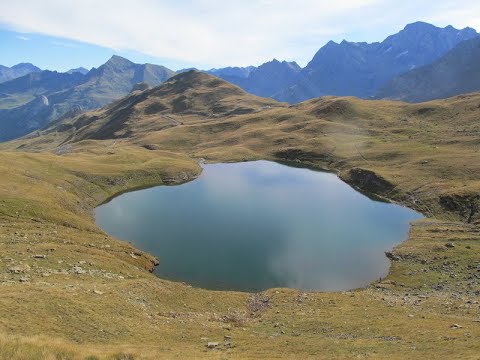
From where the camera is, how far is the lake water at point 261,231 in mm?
62938

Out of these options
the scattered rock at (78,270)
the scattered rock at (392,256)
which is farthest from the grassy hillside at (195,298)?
the scattered rock at (392,256)

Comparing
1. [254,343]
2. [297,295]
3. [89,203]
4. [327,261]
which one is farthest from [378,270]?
[89,203]

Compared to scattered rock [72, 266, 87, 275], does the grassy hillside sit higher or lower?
higher

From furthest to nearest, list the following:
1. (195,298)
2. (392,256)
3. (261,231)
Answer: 1. (261,231)
2. (392,256)
3. (195,298)

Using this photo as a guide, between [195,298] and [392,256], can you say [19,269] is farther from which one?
[392,256]

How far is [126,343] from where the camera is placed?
1152 inches

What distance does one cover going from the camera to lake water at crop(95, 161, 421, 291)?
206 ft

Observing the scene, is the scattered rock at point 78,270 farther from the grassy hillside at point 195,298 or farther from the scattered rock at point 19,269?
the scattered rock at point 19,269

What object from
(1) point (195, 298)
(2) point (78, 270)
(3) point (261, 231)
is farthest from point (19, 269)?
(3) point (261, 231)

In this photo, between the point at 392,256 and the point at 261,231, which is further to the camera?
the point at 261,231

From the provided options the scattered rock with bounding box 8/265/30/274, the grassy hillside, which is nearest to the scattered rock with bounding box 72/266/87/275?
the grassy hillside

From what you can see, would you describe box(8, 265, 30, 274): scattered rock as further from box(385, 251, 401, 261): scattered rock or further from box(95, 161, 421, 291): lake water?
box(385, 251, 401, 261): scattered rock

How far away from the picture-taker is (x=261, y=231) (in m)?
81.7

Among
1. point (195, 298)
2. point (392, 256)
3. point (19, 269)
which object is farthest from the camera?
point (392, 256)
